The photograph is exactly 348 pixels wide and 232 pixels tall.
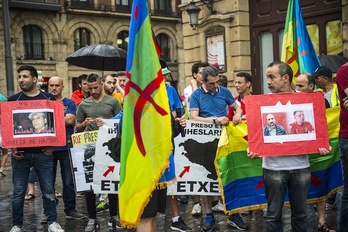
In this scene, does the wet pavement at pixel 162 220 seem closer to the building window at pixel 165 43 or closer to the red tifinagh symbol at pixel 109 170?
the red tifinagh symbol at pixel 109 170

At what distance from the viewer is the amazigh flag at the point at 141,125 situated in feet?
13.3

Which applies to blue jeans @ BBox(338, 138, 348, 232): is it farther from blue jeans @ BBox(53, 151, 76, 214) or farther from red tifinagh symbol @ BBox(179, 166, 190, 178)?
blue jeans @ BBox(53, 151, 76, 214)

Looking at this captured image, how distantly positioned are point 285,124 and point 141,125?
128cm

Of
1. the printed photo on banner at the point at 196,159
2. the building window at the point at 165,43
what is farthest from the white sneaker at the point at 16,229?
the building window at the point at 165,43

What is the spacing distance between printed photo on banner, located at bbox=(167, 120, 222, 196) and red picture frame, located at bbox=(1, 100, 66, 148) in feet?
5.23

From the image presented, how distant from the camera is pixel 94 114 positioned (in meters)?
6.69

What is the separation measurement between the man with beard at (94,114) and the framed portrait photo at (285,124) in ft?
8.54

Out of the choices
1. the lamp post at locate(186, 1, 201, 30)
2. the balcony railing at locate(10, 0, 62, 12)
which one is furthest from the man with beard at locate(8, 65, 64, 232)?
the balcony railing at locate(10, 0, 62, 12)

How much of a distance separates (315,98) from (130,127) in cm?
166

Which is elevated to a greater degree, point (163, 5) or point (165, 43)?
point (163, 5)

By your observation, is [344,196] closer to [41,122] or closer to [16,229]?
[41,122]

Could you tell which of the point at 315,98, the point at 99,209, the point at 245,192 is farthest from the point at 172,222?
the point at 315,98

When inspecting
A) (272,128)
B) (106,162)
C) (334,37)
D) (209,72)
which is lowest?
(106,162)

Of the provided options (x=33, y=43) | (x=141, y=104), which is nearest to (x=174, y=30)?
(x=33, y=43)
